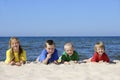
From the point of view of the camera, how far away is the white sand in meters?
6.23

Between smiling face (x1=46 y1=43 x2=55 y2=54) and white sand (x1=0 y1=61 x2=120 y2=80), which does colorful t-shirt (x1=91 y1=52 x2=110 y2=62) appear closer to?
white sand (x1=0 y1=61 x2=120 y2=80)

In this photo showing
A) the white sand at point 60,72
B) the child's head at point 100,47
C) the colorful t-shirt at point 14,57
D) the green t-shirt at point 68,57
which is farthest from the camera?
the green t-shirt at point 68,57

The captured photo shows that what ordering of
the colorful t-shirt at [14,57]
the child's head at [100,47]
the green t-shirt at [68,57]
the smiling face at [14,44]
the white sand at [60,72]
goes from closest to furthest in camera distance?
the white sand at [60,72]
the smiling face at [14,44]
the colorful t-shirt at [14,57]
the child's head at [100,47]
the green t-shirt at [68,57]

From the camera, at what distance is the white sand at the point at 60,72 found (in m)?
6.23

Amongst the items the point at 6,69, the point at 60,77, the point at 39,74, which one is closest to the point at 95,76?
the point at 60,77

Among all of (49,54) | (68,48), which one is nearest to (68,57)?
(68,48)

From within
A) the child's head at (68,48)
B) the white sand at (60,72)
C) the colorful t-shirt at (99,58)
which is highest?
the child's head at (68,48)

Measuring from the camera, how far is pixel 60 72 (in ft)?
22.2

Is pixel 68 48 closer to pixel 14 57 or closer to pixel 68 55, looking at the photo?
pixel 68 55

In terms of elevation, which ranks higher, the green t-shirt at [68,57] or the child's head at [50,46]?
the child's head at [50,46]

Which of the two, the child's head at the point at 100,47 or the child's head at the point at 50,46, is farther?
the child's head at the point at 100,47

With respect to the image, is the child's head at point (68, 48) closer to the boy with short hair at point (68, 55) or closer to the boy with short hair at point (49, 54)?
the boy with short hair at point (68, 55)

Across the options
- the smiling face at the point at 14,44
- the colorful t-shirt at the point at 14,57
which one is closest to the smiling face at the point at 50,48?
the colorful t-shirt at the point at 14,57

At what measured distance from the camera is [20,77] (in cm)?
624
